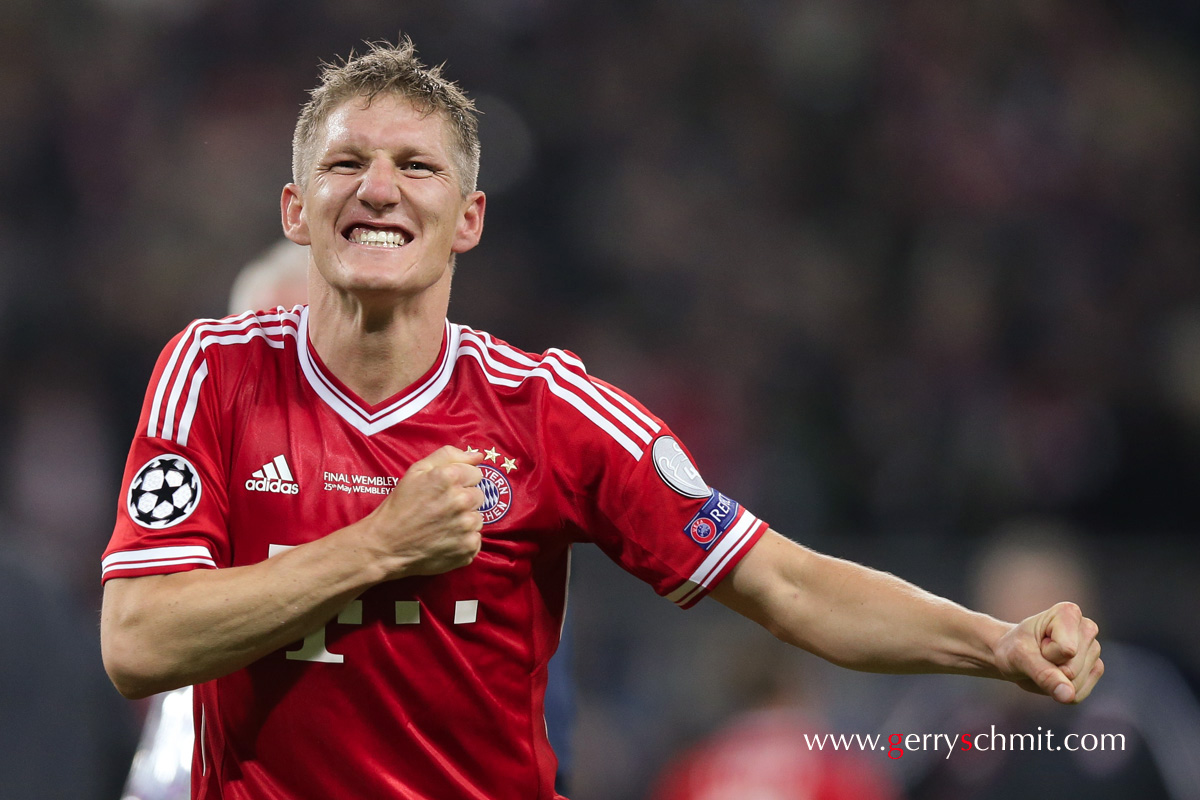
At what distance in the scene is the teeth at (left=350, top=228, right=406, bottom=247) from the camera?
2705mm

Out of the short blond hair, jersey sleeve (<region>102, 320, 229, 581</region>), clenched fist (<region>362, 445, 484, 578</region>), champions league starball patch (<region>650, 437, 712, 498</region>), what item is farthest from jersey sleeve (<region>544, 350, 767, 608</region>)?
jersey sleeve (<region>102, 320, 229, 581</region>)

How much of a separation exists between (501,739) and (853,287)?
6.15 meters

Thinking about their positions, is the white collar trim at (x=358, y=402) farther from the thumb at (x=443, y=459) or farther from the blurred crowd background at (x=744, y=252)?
the blurred crowd background at (x=744, y=252)

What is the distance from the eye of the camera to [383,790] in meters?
2.54

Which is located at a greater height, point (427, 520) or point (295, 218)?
point (295, 218)

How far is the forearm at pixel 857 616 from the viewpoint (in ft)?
8.57

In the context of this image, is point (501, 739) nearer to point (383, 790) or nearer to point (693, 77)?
point (383, 790)

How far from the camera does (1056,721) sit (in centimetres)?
509

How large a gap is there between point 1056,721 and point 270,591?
383cm

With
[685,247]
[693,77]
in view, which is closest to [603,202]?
[685,247]

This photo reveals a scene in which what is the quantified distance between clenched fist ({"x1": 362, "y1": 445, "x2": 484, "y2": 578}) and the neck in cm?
40

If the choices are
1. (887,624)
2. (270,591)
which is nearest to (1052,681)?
(887,624)

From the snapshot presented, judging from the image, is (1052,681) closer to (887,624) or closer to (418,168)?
(887,624)

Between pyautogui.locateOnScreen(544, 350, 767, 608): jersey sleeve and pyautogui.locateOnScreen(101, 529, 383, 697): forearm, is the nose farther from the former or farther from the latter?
pyautogui.locateOnScreen(101, 529, 383, 697): forearm
